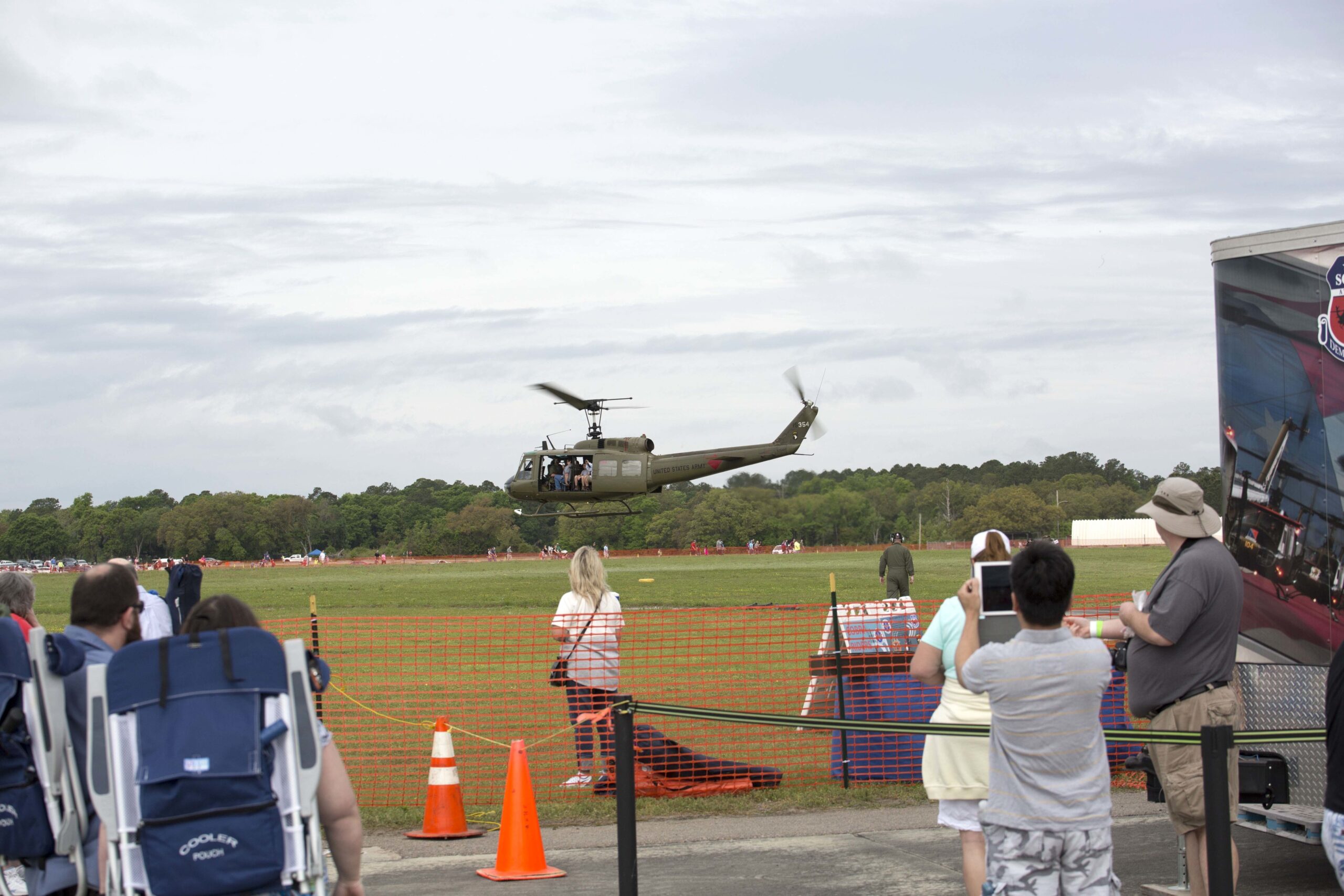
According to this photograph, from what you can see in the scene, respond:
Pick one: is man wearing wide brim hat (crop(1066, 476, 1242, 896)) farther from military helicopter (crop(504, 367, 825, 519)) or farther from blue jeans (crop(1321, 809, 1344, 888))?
military helicopter (crop(504, 367, 825, 519))

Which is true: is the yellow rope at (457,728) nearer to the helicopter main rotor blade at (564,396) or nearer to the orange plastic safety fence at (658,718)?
the orange plastic safety fence at (658,718)

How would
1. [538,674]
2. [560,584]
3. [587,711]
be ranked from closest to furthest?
[587,711]
[538,674]
[560,584]

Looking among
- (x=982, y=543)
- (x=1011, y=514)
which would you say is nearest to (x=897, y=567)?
(x=982, y=543)

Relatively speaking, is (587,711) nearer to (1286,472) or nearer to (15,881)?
(1286,472)

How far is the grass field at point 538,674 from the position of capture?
30.8 feet

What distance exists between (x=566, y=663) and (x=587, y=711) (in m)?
0.45

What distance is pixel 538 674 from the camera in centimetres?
1738

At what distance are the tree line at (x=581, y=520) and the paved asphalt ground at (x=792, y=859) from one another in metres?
57.2

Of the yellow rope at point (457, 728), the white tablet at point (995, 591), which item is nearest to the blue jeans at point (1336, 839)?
the white tablet at point (995, 591)

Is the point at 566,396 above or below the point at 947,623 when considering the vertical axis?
above

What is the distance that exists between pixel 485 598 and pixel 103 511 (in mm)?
45481

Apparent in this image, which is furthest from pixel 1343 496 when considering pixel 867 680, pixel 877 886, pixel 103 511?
pixel 103 511

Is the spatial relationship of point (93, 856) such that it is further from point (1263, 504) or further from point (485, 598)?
point (485, 598)

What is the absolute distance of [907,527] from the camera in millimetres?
112312
